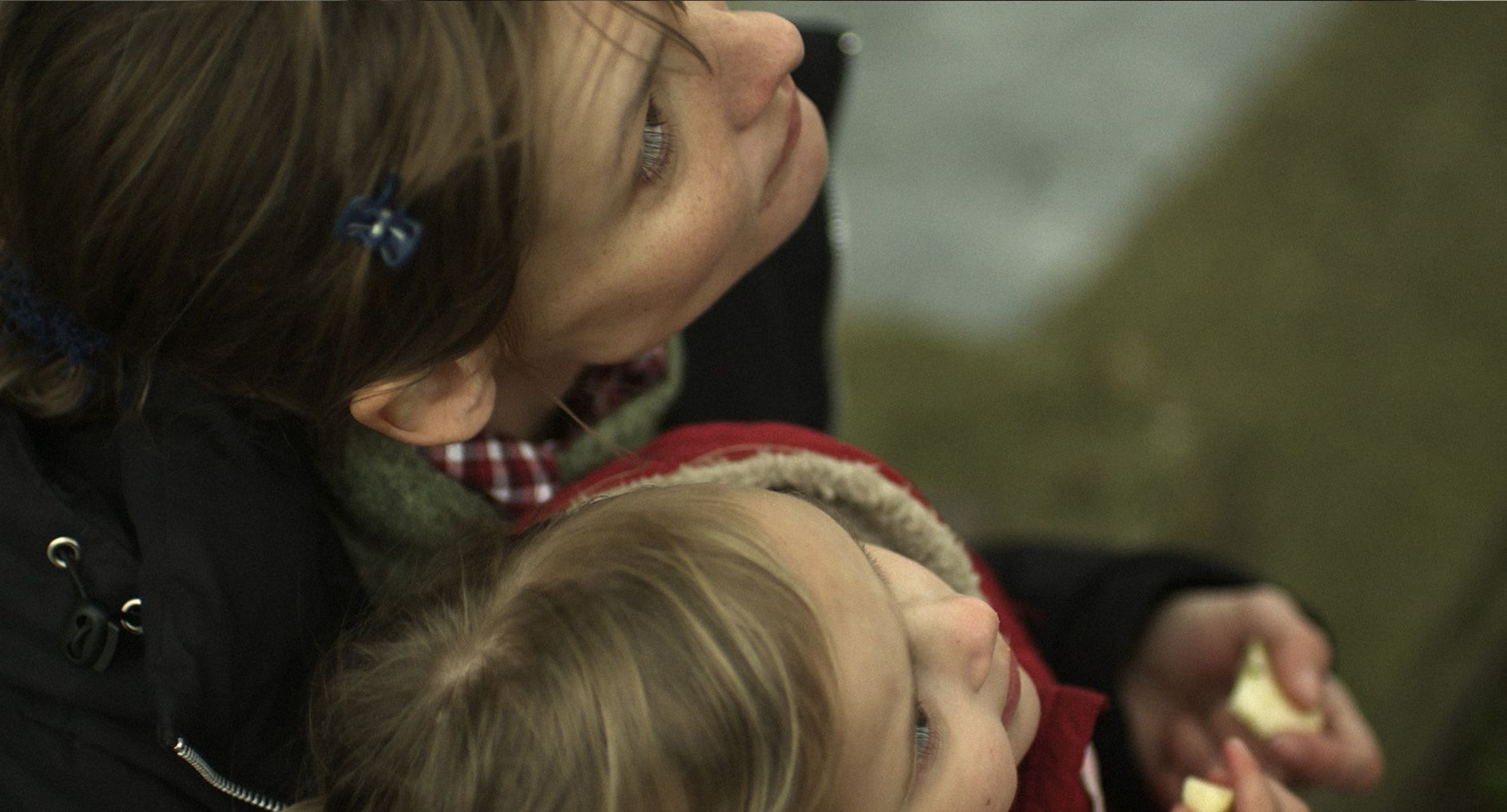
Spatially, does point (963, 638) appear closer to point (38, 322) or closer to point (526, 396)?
point (526, 396)

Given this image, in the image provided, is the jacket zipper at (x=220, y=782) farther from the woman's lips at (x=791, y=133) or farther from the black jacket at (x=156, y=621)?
the woman's lips at (x=791, y=133)

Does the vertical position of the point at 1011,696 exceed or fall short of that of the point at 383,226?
it falls short

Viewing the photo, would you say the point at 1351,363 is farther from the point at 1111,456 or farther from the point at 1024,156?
the point at 1024,156

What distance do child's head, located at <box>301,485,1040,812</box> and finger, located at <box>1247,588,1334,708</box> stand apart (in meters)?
0.54

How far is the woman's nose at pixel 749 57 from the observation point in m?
1.09

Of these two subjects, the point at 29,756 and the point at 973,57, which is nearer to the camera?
the point at 29,756

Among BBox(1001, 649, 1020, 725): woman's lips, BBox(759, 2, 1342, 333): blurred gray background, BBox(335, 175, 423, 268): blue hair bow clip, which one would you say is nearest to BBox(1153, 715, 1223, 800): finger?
BBox(1001, 649, 1020, 725): woman's lips

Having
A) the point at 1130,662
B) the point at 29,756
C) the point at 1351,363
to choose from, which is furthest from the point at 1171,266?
the point at 29,756

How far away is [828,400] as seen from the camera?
169 cm

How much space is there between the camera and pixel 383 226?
38.1 inches

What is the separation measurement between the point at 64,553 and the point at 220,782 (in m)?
0.23

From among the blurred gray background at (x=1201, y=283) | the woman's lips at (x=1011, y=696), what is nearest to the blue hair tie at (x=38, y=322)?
the woman's lips at (x=1011, y=696)

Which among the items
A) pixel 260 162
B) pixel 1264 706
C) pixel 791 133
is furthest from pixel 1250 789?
pixel 260 162

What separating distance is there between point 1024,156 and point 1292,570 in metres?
1.04
